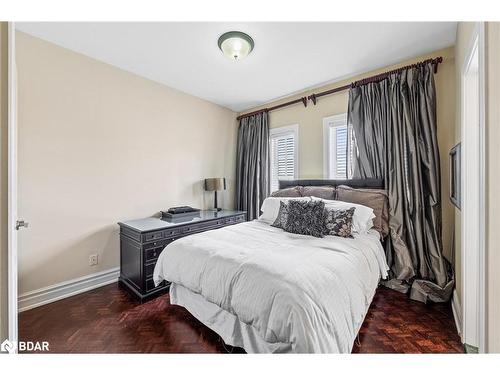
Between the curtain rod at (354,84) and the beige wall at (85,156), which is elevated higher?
the curtain rod at (354,84)

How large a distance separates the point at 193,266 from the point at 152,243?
89 centimetres

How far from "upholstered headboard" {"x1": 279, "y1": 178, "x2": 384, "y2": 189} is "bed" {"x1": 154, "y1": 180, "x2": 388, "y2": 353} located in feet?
2.54

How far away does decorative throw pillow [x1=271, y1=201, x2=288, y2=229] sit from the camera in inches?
91.4

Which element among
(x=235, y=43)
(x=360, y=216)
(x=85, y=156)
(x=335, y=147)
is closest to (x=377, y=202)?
(x=360, y=216)

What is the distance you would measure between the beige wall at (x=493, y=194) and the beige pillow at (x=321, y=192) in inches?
68.1

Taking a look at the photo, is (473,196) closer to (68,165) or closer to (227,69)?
(227,69)

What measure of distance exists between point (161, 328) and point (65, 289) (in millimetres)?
1336

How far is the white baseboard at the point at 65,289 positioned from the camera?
204 cm

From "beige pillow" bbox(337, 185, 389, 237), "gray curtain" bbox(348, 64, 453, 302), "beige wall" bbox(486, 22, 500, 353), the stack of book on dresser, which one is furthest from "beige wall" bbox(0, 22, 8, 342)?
"gray curtain" bbox(348, 64, 453, 302)

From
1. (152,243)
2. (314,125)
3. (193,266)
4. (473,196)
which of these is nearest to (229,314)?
(193,266)

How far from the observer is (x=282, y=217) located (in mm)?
2367

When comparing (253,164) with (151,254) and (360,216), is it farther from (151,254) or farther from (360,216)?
(151,254)

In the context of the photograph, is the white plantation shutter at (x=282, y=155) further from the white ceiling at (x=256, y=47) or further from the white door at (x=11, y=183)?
the white door at (x=11, y=183)

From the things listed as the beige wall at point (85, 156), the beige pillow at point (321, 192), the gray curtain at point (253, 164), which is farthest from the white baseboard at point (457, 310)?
the beige wall at point (85, 156)
